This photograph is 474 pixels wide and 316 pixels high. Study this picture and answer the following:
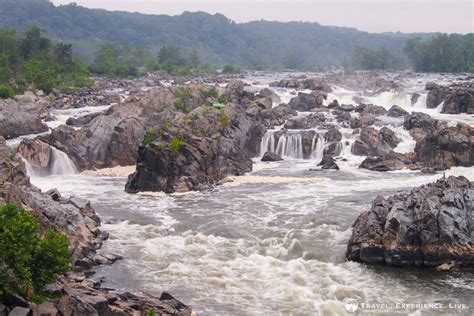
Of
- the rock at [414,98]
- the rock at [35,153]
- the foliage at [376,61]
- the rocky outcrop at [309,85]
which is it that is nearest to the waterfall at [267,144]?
the rock at [35,153]

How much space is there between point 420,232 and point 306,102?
40.7 metres

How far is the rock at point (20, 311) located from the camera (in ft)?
54.6

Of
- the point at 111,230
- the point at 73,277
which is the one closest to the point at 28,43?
the point at 111,230

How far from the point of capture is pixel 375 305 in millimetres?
21594

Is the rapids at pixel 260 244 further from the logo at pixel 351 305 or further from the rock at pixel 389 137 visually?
the rock at pixel 389 137

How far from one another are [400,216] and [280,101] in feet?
145

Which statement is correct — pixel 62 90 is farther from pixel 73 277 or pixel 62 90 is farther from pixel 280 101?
pixel 73 277

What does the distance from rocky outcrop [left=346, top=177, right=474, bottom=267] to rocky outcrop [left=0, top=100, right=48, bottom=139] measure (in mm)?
31826

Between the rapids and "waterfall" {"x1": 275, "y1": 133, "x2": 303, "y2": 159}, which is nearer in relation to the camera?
the rapids

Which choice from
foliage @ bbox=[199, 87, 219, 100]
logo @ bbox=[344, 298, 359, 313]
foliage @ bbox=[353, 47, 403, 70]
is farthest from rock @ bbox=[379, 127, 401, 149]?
foliage @ bbox=[353, 47, 403, 70]

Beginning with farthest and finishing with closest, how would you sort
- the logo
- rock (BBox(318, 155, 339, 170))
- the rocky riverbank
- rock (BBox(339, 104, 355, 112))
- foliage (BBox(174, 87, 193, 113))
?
rock (BBox(339, 104, 355, 112)), foliage (BBox(174, 87, 193, 113)), rock (BBox(318, 155, 339, 170)), the logo, the rocky riverbank

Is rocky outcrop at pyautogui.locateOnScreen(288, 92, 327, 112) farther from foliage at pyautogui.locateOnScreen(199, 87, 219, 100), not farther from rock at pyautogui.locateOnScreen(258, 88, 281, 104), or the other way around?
foliage at pyautogui.locateOnScreen(199, 87, 219, 100)

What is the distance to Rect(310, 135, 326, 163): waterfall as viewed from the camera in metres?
49.6

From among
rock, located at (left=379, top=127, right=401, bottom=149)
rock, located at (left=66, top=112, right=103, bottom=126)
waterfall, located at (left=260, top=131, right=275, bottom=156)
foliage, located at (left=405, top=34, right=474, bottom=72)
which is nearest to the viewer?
rock, located at (left=379, top=127, right=401, bottom=149)
